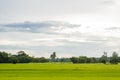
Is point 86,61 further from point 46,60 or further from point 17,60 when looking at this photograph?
point 17,60

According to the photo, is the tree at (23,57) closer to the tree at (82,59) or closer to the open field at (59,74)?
the tree at (82,59)

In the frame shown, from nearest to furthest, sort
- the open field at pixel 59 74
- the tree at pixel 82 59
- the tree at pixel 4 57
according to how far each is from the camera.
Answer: the open field at pixel 59 74
the tree at pixel 4 57
the tree at pixel 82 59

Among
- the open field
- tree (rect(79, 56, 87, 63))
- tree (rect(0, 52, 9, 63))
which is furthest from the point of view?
tree (rect(79, 56, 87, 63))

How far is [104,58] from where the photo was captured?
150125 millimetres

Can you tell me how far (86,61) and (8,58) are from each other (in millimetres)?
48225

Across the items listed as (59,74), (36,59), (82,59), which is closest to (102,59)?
(82,59)

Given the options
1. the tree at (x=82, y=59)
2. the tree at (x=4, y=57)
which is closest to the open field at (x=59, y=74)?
the tree at (x=4, y=57)

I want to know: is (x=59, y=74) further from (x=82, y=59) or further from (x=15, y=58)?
(x=82, y=59)

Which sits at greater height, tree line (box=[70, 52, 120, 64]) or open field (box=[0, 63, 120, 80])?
tree line (box=[70, 52, 120, 64])

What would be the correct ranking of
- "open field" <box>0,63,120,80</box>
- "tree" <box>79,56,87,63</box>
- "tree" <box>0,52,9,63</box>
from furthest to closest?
"tree" <box>79,56,87,63</box> → "tree" <box>0,52,9,63</box> → "open field" <box>0,63,120,80</box>

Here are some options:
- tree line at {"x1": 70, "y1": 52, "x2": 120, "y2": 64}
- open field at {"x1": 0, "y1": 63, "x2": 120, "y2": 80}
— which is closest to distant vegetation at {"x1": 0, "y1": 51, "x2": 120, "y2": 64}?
tree line at {"x1": 70, "y1": 52, "x2": 120, "y2": 64}

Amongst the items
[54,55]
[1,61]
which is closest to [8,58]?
[1,61]

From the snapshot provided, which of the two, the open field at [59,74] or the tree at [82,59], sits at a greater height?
the tree at [82,59]

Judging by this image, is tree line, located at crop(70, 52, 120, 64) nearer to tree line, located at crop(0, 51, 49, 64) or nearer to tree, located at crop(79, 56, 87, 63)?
tree, located at crop(79, 56, 87, 63)
